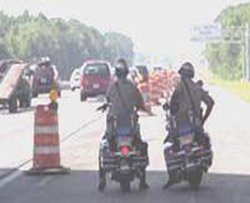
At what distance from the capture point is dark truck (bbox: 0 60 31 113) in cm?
4422

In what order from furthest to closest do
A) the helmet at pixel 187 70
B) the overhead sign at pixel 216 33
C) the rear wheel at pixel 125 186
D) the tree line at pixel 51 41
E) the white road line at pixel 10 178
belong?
the overhead sign at pixel 216 33
the tree line at pixel 51 41
the white road line at pixel 10 178
the helmet at pixel 187 70
the rear wheel at pixel 125 186

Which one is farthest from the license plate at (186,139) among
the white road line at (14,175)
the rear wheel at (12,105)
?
the rear wheel at (12,105)

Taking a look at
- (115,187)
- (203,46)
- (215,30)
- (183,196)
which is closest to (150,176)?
A: (115,187)

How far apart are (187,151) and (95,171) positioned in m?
3.90

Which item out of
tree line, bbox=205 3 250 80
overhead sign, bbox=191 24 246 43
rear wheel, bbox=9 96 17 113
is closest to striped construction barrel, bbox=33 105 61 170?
rear wheel, bbox=9 96 17 113

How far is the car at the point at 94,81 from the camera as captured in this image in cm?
5550

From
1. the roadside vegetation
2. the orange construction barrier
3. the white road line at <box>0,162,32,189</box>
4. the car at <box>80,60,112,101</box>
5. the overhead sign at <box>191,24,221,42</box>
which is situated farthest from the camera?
the overhead sign at <box>191,24,221,42</box>

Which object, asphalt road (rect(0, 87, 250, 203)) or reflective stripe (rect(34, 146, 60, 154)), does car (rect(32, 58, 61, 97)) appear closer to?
asphalt road (rect(0, 87, 250, 203))

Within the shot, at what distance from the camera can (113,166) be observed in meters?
15.4

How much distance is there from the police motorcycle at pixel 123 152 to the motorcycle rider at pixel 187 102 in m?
0.56

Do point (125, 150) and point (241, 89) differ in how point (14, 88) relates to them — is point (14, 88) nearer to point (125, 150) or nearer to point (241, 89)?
point (125, 150)

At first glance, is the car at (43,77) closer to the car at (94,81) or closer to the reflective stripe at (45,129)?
the car at (94,81)

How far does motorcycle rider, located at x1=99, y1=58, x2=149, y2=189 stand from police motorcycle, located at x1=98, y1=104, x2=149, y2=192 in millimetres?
43

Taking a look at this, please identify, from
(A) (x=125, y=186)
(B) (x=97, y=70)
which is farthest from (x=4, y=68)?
(A) (x=125, y=186)
